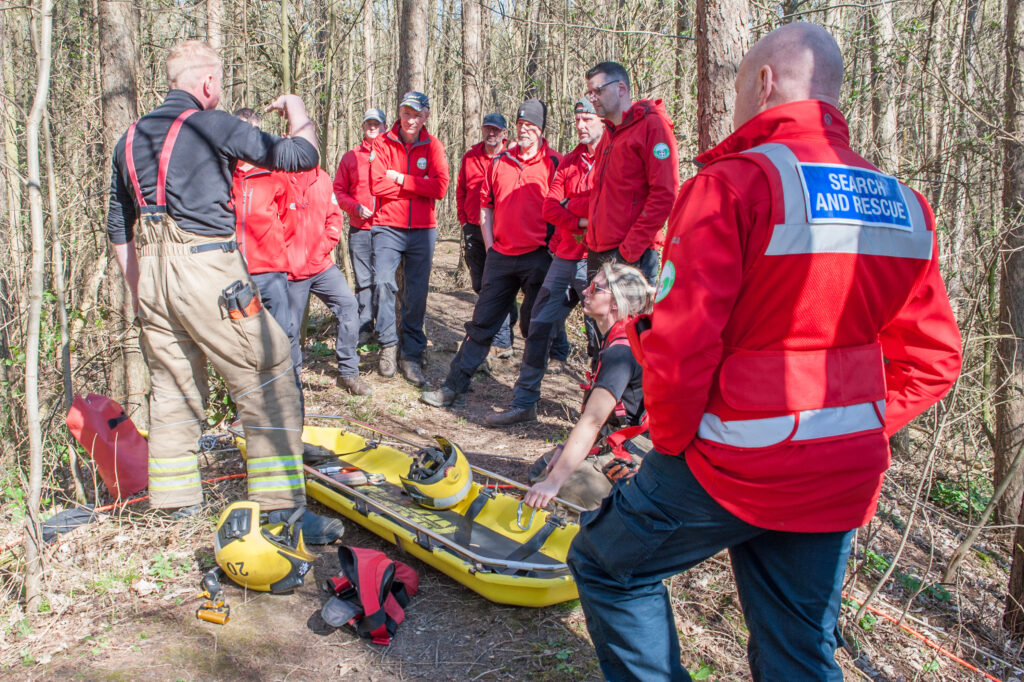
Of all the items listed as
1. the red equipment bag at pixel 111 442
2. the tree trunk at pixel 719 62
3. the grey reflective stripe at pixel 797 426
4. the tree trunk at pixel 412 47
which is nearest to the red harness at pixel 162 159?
the red equipment bag at pixel 111 442

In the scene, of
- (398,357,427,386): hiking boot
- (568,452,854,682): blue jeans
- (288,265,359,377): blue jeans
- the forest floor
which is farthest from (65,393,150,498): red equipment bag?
(398,357,427,386): hiking boot

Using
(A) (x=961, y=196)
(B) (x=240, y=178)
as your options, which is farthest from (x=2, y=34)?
(A) (x=961, y=196)

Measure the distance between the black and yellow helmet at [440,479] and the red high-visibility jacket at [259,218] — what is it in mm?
2244

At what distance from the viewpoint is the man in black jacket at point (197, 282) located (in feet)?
11.1

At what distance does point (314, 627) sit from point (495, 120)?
5.40 metres

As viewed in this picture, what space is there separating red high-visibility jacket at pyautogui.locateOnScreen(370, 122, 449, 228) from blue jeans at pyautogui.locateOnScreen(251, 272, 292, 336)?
1.41 m

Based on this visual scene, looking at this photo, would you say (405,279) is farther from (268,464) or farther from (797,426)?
(797,426)

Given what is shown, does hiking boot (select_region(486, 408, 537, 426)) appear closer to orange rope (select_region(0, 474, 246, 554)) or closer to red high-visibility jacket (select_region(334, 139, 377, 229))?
orange rope (select_region(0, 474, 246, 554))

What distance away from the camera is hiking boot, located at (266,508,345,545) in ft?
11.9

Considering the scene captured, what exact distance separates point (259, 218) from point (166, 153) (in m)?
1.94

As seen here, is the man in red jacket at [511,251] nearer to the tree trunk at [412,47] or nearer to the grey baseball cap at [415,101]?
the grey baseball cap at [415,101]

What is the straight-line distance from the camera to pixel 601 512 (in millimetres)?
2066

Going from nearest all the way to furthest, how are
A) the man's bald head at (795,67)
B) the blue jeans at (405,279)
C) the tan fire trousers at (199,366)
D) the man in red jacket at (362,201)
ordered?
the man's bald head at (795,67), the tan fire trousers at (199,366), the blue jeans at (405,279), the man in red jacket at (362,201)

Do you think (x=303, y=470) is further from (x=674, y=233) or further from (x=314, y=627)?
(x=674, y=233)
